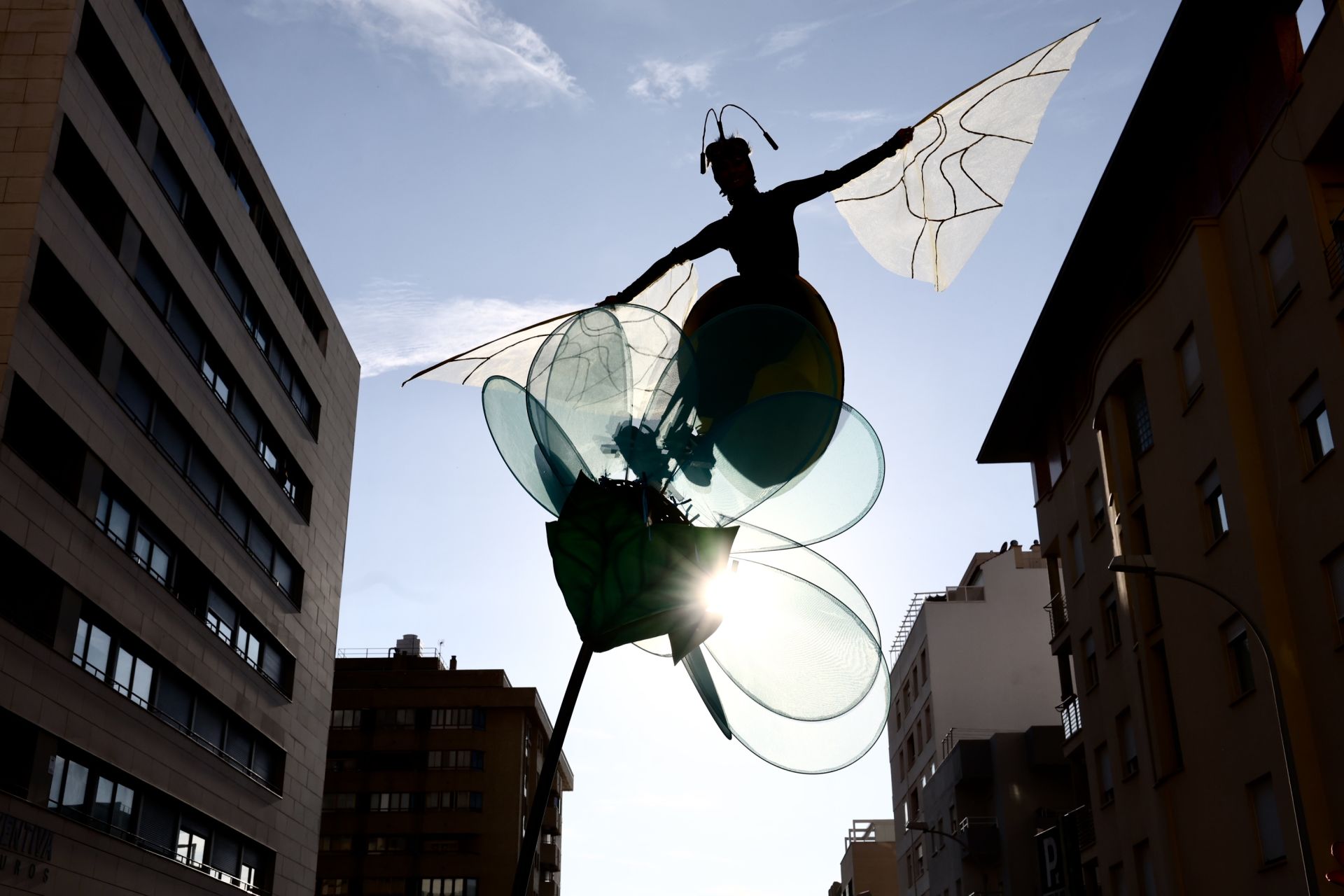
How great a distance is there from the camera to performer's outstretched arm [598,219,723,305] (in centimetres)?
337

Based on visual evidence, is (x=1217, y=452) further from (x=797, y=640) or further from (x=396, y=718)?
(x=396, y=718)

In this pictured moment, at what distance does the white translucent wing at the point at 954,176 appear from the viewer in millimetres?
3598

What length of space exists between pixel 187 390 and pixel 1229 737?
2149 centimetres

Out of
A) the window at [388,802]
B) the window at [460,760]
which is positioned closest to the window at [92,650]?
the window at [460,760]

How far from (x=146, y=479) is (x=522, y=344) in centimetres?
2314

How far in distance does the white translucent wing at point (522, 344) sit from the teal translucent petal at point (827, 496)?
95 cm

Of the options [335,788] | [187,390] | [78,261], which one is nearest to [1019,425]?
[187,390]

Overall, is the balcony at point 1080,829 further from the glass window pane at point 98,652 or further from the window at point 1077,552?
the glass window pane at point 98,652

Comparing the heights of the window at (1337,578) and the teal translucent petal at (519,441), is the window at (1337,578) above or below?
above

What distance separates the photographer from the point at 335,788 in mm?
64125

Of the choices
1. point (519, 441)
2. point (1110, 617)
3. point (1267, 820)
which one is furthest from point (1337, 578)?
point (519, 441)

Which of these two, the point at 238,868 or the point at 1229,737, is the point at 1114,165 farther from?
the point at 238,868

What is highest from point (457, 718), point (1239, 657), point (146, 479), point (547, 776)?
point (457, 718)

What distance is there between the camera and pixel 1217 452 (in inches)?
778
